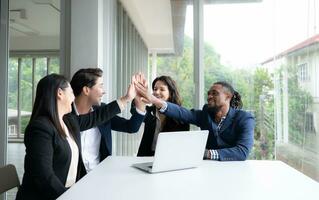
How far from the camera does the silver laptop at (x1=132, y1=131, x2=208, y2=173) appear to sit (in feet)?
4.99

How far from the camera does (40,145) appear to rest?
150 cm

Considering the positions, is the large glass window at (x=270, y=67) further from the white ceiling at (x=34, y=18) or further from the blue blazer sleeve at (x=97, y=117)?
the white ceiling at (x=34, y=18)

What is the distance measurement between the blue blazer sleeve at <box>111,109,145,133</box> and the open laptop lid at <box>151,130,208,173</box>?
2.57ft

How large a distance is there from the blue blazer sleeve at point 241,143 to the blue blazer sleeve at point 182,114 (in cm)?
36

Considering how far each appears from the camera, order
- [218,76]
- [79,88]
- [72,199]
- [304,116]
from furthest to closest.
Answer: [218,76] → [304,116] → [79,88] → [72,199]

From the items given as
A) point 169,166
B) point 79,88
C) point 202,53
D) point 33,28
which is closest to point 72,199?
point 169,166

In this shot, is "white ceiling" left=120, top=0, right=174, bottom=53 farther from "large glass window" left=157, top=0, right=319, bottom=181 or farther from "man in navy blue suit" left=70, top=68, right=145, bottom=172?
"man in navy blue suit" left=70, top=68, right=145, bottom=172

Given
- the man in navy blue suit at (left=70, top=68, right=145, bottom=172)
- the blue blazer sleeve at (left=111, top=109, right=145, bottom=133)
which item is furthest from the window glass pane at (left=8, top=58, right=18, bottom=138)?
the blue blazer sleeve at (left=111, top=109, right=145, bottom=133)

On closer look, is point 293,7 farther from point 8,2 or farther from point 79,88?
point 8,2

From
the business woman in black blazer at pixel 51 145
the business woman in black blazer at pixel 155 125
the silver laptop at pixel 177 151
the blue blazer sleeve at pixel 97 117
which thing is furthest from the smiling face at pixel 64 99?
the business woman in black blazer at pixel 155 125

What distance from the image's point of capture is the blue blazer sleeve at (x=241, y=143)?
6.27 ft

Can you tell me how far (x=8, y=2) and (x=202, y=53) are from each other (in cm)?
200

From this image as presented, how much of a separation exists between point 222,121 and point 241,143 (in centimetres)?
23

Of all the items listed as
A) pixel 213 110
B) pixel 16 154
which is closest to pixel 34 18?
pixel 16 154
